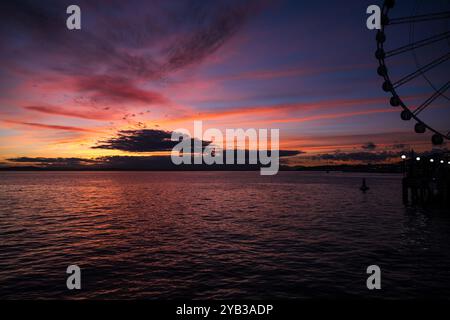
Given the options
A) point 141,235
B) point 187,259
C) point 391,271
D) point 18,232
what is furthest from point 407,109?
point 18,232

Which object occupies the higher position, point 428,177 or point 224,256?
point 428,177

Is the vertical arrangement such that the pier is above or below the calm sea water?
above

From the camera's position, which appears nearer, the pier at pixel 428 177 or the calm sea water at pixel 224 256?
the calm sea water at pixel 224 256

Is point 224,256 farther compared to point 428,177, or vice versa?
point 428,177

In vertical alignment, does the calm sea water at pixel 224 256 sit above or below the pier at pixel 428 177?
below

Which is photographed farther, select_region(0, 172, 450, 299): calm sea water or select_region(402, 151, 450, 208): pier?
select_region(402, 151, 450, 208): pier

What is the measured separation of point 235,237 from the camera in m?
27.2
